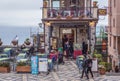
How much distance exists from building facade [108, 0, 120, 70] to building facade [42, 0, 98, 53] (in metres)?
2.11

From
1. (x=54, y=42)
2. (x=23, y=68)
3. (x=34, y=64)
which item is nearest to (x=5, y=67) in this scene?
(x=23, y=68)

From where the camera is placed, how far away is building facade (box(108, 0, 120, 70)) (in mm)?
42906

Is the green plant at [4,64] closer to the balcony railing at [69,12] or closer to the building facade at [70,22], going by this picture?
the building facade at [70,22]

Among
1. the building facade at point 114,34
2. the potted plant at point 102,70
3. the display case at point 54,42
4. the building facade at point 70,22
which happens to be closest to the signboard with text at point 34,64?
the potted plant at point 102,70

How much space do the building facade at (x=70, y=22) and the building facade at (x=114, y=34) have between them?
2113mm

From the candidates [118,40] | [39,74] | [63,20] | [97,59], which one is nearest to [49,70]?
[39,74]

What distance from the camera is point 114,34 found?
44.2 metres

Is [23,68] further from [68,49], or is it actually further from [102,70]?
[68,49]

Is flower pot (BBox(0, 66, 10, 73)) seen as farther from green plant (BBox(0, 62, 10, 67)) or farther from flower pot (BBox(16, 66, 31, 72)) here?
flower pot (BBox(16, 66, 31, 72))

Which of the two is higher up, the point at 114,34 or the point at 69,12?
the point at 69,12

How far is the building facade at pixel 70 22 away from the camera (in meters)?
42.2

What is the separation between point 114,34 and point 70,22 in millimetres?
4840

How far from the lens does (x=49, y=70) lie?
3372 centimetres

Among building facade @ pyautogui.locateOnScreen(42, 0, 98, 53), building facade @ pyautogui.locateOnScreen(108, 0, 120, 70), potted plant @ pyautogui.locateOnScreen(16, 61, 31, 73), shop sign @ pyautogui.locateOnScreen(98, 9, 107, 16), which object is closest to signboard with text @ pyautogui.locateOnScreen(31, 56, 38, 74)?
potted plant @ pyautogui.locateOnScreen(16, 61, 31, 73)
